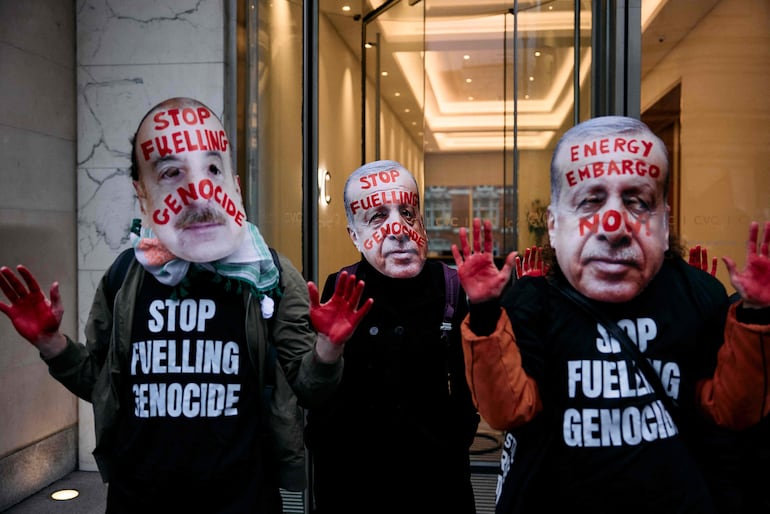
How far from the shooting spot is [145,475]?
1.92 meters

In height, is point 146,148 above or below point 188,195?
above

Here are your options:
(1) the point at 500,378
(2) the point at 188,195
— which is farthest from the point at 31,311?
(1) the point at 500,378

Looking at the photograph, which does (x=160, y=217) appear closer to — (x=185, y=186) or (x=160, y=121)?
(x=185, y=186)

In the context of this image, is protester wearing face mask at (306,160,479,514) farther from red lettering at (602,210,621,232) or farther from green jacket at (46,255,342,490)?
red lettering at (602,210,621,232)

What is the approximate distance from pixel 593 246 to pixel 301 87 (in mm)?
2931

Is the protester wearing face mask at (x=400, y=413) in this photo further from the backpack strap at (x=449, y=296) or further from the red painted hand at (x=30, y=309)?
the red painted hand at (x=30, y=309)

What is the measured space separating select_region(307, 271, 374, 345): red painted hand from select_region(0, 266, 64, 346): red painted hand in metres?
0.74

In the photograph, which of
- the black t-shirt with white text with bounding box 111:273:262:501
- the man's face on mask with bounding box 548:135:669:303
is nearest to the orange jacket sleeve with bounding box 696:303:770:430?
the man's face on mask with bounding box 548:135:669:303

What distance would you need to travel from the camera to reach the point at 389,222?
2.59m

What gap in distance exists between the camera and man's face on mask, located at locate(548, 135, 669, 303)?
1.72 meters

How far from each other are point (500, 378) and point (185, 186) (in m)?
1.07

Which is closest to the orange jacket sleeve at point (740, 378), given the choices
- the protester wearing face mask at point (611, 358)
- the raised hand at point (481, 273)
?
the protester wearing face mask at point (611, 358)

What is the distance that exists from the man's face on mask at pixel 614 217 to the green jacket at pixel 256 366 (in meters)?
0.76

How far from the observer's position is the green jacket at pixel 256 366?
1.99m
